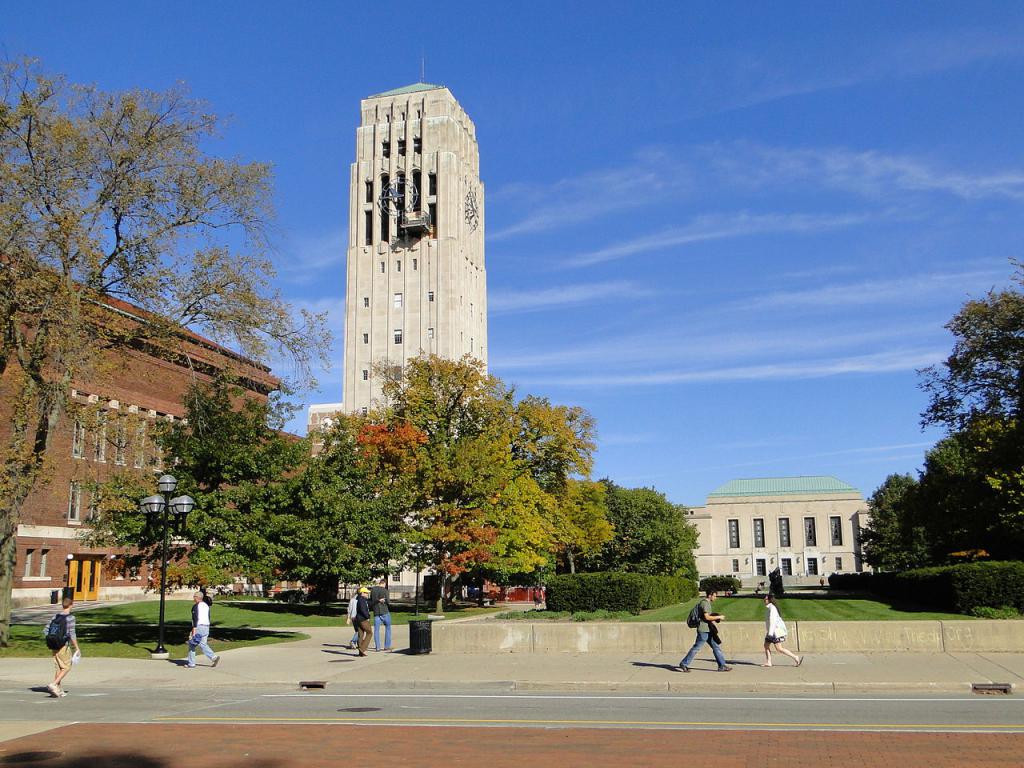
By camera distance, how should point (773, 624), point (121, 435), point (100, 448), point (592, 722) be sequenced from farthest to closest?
point (100, 448)
point (121, 435)
point (773, 624)
point (592, 722)

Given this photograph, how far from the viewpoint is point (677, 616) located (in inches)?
1474

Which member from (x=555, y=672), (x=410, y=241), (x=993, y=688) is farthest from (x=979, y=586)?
(x=410, y=241)

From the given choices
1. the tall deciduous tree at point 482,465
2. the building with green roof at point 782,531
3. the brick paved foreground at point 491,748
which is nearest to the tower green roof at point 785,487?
the building with green roof at point 782,531

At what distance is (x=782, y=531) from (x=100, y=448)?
388ft

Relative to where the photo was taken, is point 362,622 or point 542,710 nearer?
point 542,710

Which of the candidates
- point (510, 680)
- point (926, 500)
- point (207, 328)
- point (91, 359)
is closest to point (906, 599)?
point (926, 500)

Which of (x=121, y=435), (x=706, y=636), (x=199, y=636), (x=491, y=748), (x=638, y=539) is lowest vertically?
(x=491, y=748)

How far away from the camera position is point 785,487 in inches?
5477

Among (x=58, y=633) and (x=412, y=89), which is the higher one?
(x=412, y=89)

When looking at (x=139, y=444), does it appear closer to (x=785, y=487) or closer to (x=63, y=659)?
(x=63, y=659)

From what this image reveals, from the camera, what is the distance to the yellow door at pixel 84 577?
183ft

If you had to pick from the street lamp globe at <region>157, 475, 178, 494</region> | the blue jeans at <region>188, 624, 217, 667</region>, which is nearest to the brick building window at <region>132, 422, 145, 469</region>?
the street lamp globe at <region>157, 475, 178, 494</region>

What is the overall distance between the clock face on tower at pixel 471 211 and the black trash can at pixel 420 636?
3037 inches

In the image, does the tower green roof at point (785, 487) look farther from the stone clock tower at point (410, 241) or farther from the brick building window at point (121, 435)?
the brick building window at point (121, 435)
